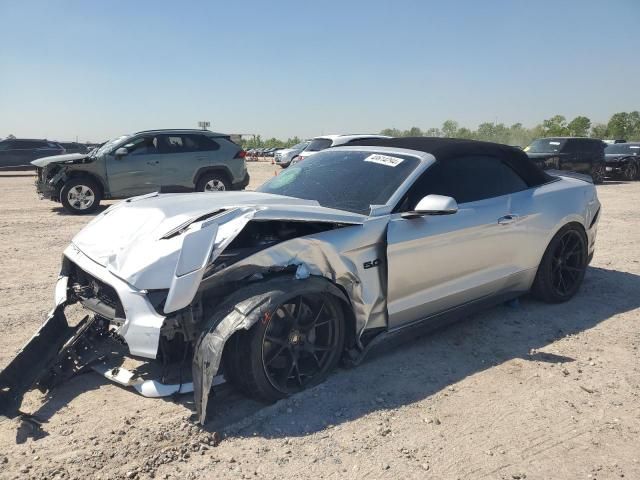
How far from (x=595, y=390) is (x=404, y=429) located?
4.51 feet

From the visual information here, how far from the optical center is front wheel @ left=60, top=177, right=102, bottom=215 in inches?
423

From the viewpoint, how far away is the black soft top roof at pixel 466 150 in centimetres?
412

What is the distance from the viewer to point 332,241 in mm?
3238

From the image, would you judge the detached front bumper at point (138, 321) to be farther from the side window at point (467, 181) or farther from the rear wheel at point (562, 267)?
the rear wheel at point (562, 267)

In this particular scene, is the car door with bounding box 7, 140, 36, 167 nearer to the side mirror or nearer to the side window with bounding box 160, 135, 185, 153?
the side window with bounding box 160, 135, 185, 153

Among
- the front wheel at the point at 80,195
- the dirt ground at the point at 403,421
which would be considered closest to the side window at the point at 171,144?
the front wheel at the point at 80,195

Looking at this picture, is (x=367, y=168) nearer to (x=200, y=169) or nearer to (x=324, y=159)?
(x=324, y=159)

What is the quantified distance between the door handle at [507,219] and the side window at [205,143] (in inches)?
351

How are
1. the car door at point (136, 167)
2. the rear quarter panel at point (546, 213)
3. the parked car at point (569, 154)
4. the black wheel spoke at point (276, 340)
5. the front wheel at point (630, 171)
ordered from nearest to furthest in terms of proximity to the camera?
the black wheel spoke at point (276, 340), the rear quarter panel at point (546, 213), the car door at point (136, 167), the parked car at point (569, 154), the front wheel at point (630, 171)

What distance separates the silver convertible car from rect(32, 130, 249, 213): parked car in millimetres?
7332

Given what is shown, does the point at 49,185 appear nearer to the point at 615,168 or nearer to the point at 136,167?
the point at 136,167

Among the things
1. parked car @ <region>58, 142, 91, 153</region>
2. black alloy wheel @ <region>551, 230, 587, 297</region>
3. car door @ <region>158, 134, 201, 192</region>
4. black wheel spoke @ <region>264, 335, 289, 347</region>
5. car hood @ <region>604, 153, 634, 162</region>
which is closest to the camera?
black wheel spoke @ <region>264, 335, 289, 347</region>

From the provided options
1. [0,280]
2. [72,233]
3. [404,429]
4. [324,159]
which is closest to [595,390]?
[404,429]

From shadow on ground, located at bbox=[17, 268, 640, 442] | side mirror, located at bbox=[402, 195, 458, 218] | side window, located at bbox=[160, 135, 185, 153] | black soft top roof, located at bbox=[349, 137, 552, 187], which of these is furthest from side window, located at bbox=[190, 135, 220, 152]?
side mirror, located at bbox=[402, 195, 458, 218]
